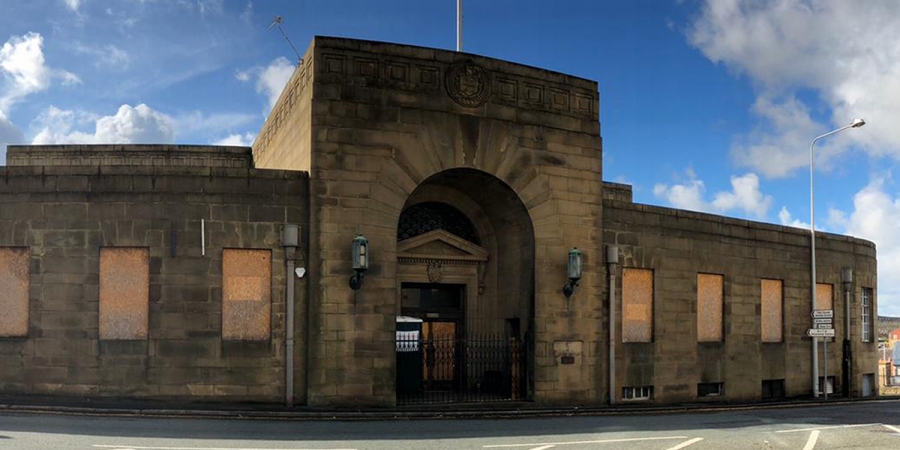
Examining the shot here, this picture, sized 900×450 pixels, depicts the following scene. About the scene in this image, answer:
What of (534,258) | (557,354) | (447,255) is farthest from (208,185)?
(557,354)

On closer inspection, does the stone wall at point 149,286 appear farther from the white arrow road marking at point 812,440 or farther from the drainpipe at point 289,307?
the white arrow road marking at point 812,440

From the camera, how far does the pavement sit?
56.1 ft

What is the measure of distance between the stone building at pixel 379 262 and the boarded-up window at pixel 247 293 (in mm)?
32

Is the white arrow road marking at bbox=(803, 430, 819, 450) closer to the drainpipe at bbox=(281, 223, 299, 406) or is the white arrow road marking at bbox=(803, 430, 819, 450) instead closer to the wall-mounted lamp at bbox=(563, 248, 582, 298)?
the wall-mounted lamp at bbox=(563, 248, 582, 298)

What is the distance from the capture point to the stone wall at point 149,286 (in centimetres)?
1897

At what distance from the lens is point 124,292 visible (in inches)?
762

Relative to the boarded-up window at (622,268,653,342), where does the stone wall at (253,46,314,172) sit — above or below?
above

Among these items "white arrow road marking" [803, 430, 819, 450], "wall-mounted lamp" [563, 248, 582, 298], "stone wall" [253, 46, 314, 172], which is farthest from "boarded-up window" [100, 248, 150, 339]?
"white arrow road marking" [803, 430, 819, 450]

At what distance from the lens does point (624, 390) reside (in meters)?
23.3

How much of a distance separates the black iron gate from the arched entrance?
0.09 feet

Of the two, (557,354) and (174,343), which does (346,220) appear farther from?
(557,354)

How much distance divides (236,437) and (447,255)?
31.4 feet

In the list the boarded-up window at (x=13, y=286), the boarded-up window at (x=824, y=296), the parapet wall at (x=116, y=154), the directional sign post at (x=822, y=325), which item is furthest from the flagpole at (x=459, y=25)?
the boarded-up window at (x=824, y=296)

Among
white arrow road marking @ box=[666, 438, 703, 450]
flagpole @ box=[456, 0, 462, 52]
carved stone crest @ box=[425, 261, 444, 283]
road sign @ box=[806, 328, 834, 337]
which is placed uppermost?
flagpole @ box=[456, 0, 462, 52]
